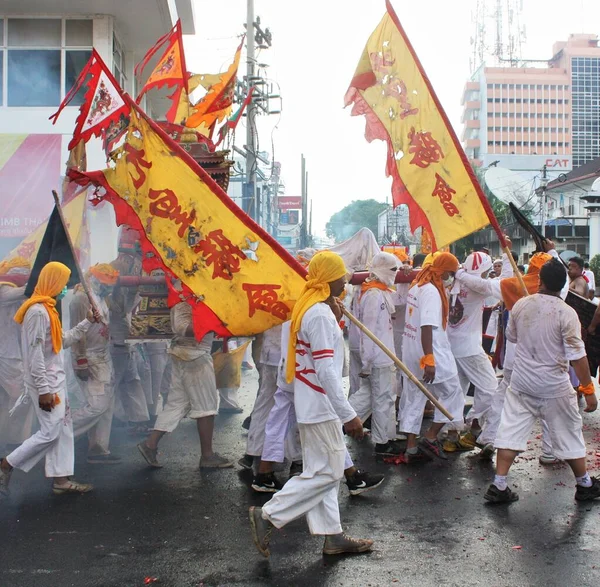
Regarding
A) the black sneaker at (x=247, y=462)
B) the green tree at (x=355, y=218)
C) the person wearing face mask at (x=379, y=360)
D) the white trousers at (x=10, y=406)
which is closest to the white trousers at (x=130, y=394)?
the white trousers at (x=10, y=406)

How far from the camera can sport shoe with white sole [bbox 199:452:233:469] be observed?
647 centimetres

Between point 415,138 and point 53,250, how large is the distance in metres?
3.38

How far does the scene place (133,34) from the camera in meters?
16.2

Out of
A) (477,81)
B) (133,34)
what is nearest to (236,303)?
(133,34)

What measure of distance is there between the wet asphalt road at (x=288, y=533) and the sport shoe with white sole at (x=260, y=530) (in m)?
0.11

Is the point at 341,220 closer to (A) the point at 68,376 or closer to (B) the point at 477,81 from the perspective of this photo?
(B) the point at 477,81

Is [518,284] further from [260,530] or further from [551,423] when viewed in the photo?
[260,530]

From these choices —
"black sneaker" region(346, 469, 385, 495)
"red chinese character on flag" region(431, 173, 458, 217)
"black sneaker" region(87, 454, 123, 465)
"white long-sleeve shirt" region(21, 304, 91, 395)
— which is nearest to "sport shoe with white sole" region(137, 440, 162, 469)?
"black sneaker" region(87, 454, 123, 465)

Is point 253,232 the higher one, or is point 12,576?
point 253,232

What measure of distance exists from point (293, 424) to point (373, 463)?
109 centimetres

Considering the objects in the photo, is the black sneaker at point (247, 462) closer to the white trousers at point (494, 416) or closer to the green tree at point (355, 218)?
the white trousers at point (494, 416)

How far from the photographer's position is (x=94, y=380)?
22.1 feet

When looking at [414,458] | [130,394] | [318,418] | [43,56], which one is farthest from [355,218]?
[318,418]

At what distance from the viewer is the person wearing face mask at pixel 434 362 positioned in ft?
21.4
